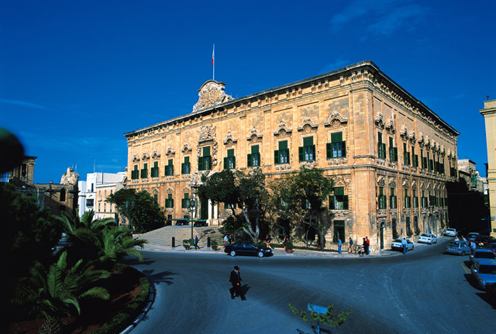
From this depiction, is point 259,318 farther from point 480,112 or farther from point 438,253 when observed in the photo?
point 480,112

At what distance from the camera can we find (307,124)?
108 ft

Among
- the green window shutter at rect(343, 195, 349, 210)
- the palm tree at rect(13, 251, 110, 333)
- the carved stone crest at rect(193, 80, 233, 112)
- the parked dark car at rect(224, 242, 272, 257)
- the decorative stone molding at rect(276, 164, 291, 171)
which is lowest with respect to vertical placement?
the parked dark car at rect(224, 242, 272, 257)

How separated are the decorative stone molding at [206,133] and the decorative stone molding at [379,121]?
19.5 meters

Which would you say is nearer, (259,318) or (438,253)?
(259,318)

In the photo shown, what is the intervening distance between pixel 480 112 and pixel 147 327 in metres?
41.2

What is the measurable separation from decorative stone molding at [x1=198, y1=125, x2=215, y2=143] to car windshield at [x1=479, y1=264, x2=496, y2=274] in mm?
31049

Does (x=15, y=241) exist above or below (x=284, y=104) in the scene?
below

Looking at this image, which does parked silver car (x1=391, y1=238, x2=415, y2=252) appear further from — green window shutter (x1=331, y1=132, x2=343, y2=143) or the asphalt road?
green window shutter (x1=331, y1=132, x2=343, y2=143)

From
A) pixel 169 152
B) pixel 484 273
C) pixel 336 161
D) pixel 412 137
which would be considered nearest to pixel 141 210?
pixel 169 152

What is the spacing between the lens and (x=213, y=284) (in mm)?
17000

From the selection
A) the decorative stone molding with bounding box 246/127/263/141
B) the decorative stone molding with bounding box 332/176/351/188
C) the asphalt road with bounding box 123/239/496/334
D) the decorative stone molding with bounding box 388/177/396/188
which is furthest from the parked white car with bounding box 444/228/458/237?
the decorative stone molding with bounding box 246/127/263/141

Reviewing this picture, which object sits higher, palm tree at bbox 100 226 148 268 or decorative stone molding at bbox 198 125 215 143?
decorative stone molding at bbox 198 125 215 143

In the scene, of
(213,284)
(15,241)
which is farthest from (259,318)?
(15,241)

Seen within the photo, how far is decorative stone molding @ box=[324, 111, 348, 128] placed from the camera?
3078 cm
